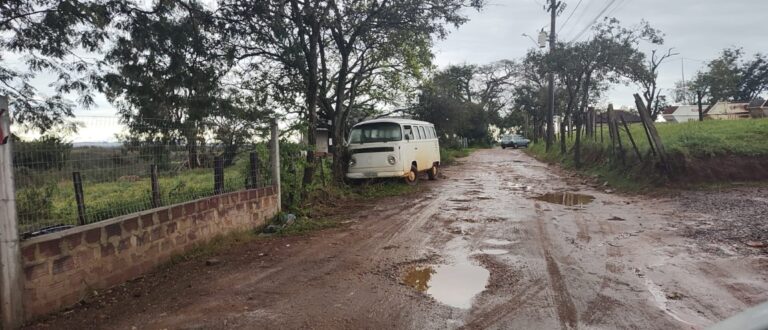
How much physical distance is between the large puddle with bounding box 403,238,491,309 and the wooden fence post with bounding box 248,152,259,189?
3.79 m

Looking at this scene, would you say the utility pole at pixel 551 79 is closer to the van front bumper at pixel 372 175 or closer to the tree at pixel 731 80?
the van front bumper at pixel 372 175

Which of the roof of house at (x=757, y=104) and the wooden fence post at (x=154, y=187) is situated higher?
the roof of house at (x=757, y=104)

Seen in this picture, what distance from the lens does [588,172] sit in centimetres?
1588

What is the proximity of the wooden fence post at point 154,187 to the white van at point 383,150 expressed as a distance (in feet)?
23.0

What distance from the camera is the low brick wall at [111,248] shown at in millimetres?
4207

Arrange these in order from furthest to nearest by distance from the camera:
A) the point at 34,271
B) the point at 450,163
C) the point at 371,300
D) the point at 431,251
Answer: the point at 450,163 → the point at 431,251 → the point at 371,300 → the point at 34,271

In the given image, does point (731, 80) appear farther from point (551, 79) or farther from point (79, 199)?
point (79, 199)

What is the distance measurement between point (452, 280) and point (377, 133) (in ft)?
26.9

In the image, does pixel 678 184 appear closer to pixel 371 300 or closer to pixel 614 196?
pixel 614 196

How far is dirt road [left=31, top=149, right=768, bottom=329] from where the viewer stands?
409 cm

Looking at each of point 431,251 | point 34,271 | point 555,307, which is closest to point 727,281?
point 555,307

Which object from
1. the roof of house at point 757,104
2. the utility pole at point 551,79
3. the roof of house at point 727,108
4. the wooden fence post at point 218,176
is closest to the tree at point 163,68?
the wooden fence post at point 218,176

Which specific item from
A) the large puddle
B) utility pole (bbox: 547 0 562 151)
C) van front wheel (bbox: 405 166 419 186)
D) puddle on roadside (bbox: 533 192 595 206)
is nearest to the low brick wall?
the large puddle

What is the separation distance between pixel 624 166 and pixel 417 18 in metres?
6.96
